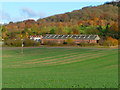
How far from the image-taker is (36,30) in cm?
11338

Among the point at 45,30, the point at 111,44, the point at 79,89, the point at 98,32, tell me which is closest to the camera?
the point at 79,89

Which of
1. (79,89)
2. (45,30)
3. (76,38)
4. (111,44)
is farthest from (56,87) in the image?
(45,30)

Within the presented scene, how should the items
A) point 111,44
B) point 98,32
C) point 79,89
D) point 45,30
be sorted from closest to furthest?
point 79,89, point 111,44, point 98,32, point 45,30

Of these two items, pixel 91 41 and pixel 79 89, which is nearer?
pixel 79 89

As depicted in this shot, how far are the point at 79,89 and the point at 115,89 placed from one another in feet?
6.65

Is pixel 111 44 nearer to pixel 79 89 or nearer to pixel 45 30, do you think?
pixel 45 30

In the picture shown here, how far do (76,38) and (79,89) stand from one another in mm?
74952

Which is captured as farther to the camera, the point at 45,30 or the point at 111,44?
the point at 45,30

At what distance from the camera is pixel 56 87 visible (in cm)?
1245

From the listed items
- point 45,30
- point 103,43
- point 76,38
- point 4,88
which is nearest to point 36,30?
point 45,30

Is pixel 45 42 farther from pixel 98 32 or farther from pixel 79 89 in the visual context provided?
pixel 79 89

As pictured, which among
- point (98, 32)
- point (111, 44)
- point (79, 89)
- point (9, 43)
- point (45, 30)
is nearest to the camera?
point (79, 89)

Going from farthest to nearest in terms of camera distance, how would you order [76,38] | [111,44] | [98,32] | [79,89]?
1. [98,32]
2. [76,38]
3. [111,44]
4. [79,89]

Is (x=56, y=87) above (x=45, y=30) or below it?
below
